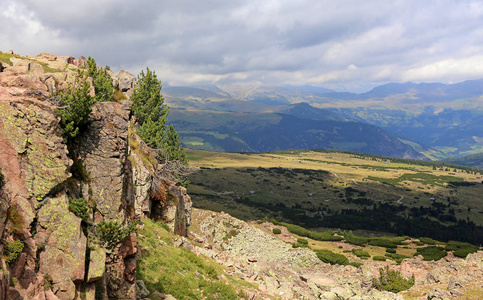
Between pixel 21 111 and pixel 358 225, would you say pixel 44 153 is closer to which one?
pixel 21 111

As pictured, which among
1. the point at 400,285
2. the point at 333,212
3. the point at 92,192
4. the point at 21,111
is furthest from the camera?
the point at 333,212

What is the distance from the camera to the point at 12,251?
10.4 meters

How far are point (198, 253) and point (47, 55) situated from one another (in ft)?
208

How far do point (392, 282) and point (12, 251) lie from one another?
47.3 metres

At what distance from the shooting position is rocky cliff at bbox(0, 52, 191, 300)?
1109cm

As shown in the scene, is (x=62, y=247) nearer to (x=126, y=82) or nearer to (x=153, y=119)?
(x=153, y=119)

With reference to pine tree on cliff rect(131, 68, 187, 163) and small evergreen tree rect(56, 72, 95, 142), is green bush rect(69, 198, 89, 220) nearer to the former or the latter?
small evergreen tree rect(56, 72, 95, 142)

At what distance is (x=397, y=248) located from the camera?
243 ft

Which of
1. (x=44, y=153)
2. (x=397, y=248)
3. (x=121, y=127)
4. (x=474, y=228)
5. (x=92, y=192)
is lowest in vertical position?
(x=474, y=228)

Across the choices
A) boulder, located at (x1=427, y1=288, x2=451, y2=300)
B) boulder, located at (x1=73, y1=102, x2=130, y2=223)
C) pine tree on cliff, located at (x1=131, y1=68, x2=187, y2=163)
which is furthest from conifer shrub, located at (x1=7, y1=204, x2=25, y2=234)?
pine tree on cliff, located at (x1=131, y1=68, x2=187, y2=163)

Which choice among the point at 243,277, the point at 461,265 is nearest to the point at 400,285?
the point at 461,265

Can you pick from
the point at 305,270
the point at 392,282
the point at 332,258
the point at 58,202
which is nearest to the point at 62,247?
the point at 58,202

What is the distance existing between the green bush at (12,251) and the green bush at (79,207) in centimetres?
254

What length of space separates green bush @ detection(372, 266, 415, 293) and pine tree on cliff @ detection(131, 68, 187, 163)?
1581 inches
